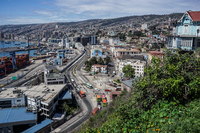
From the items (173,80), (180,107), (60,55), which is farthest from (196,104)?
(60,55)

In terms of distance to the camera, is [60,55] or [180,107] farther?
[60,55]

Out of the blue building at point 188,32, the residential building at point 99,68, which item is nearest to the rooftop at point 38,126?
the blue building at point 188,32

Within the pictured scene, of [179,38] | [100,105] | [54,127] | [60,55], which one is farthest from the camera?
[60,55]

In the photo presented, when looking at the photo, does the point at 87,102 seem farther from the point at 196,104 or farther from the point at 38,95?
the point at 196,104

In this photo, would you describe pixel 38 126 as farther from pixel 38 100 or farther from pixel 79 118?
pixel 79 118

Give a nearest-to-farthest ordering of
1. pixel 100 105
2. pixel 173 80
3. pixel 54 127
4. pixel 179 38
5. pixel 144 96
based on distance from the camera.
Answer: pixel 173 80 → pixel 144 96 → pixel 179 38 → pixel 54 127 → pixel 100 105

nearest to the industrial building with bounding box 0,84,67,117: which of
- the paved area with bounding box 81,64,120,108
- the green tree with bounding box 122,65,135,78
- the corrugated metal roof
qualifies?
the corrugated metal roof

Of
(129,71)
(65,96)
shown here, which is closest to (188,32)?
(65,96)
